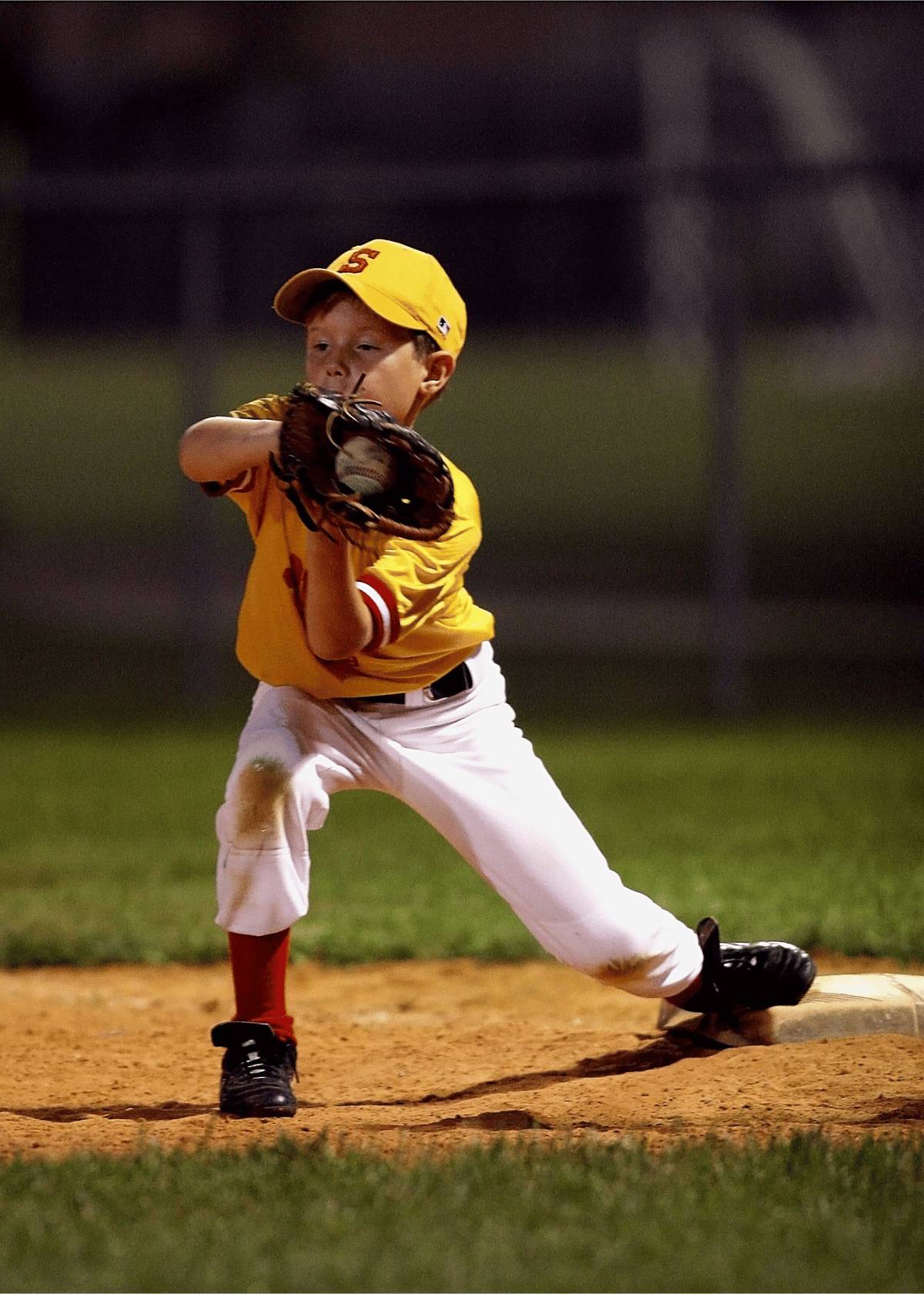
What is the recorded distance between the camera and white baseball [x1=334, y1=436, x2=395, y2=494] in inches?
121

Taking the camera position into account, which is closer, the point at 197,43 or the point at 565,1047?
the point at 565,1047

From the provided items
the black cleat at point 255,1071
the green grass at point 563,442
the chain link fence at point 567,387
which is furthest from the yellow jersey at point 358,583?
the green grass at point 563,442

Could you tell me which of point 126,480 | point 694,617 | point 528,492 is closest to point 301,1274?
point 694,617

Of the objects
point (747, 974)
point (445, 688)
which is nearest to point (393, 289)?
point (445, 688)

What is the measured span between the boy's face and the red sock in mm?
1003

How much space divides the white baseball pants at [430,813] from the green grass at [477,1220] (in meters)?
0.52

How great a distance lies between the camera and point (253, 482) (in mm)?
3658

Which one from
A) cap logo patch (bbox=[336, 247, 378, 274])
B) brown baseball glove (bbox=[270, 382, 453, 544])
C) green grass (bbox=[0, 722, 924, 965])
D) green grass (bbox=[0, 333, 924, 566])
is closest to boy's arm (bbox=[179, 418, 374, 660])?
brown baseball glove (bbox=[270, 382, 453, 544])

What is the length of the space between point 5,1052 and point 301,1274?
1892 mm

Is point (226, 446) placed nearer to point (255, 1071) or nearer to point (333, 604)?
point (333, 604)

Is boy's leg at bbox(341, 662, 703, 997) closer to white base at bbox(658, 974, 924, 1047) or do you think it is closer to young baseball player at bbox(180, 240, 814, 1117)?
young baseball player at bbox(180, 240, 814, 1117)

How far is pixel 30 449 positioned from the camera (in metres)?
28.4

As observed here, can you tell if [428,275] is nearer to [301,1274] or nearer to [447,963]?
[301,1274]

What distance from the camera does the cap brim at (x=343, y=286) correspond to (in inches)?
137
